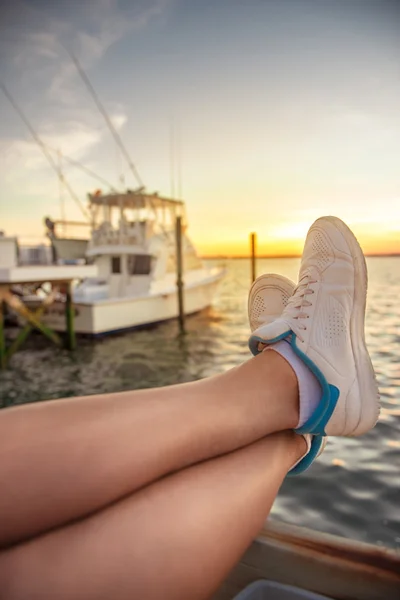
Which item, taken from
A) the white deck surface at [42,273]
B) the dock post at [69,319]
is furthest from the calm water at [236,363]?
the white deck surface at [42,273]

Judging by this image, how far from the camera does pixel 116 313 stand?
12.5 metres

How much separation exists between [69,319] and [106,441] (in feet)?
35.9

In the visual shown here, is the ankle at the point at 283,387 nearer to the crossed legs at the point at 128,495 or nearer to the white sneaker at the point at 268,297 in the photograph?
the crossed legs at the point at 128,495

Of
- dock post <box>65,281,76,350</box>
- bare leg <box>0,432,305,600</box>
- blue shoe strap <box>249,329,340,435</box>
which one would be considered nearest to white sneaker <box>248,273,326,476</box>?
blue shoe strap <box>249,329,340,435</box>

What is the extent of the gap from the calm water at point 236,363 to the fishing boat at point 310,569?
7.05 ft

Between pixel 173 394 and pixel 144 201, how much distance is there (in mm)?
14732

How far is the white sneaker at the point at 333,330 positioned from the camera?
1.34 meters

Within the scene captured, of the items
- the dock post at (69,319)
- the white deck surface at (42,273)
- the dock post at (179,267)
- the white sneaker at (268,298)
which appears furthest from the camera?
the dock post at (179,267)

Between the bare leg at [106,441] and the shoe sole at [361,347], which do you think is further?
the shoe sole at [361,347]

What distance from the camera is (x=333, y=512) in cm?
358

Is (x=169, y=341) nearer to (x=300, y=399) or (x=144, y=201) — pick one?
(x=144, y=201)

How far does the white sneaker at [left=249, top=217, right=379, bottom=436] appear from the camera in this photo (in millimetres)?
1336

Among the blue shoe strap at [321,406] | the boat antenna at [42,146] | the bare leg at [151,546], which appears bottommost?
the bare leg at [151,546]

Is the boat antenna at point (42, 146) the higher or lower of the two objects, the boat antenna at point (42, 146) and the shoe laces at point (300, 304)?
the higher
